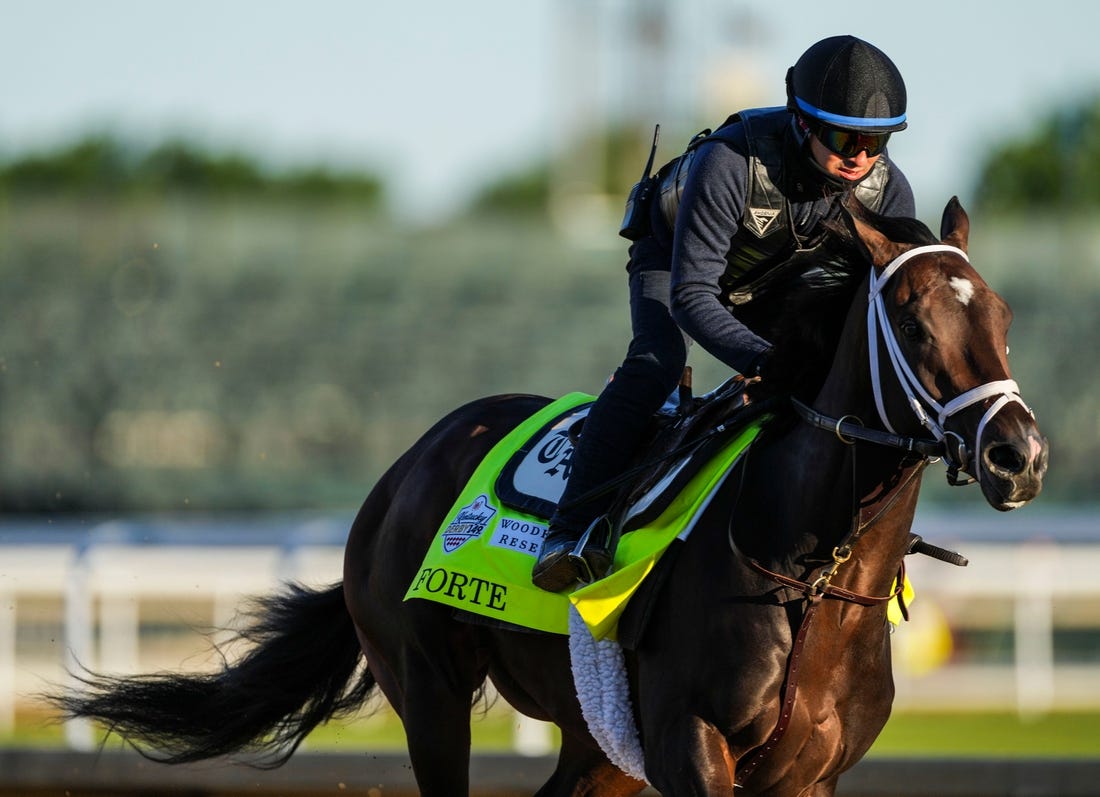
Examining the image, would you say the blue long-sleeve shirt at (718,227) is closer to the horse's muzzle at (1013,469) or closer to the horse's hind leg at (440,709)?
the horse's muzzle at (1013,469)

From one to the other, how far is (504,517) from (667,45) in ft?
88.6

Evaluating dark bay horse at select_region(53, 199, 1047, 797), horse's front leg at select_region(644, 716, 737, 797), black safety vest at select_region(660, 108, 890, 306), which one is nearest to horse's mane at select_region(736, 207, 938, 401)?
dark bay horse at select_region(53, 199, 1047, 797)

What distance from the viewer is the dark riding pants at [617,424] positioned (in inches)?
165

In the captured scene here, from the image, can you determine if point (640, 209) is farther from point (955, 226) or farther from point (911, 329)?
point (911, 329)

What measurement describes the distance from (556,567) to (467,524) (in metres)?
0.58

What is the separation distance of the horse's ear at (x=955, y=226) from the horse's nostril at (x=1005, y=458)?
63 cm

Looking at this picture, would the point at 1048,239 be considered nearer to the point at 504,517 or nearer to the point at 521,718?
the point at 521,718

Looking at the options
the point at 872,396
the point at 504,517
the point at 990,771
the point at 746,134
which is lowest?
the point at 990,771

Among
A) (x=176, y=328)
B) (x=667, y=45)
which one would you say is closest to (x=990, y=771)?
(x=176, y=328)

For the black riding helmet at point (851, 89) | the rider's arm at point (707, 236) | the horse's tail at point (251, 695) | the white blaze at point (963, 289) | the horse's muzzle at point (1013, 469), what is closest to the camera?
the horse's muzzle at point (1013, 469)

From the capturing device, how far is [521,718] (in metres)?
7.91

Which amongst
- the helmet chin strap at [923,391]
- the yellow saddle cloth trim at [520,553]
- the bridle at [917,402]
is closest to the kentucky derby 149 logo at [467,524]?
the yellow saddle cloth trim at [520,553]

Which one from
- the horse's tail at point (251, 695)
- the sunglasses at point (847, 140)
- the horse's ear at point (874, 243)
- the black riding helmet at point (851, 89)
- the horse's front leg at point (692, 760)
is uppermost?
the black riding helmet at point (851, 89)

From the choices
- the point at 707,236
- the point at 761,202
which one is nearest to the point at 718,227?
the point at 707,236
